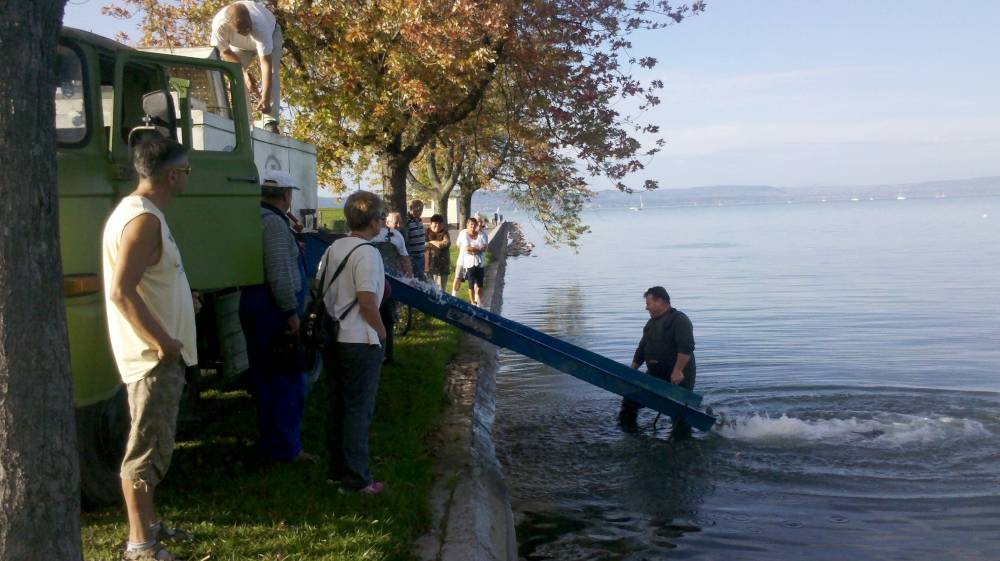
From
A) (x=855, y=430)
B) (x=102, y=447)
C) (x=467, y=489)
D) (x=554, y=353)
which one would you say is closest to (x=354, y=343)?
(x=467, y=489)

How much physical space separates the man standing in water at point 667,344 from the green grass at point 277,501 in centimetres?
279

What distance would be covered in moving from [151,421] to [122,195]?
1.52 meters

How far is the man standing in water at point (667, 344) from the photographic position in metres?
9.82

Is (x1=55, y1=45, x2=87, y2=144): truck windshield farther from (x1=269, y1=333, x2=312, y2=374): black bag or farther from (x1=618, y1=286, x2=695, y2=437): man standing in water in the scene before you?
(x1=618, y1=286, x2=695, y2=437): man standing in water

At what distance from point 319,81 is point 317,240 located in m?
5.50

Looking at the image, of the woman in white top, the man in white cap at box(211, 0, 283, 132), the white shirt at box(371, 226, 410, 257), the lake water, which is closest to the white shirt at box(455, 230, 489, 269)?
the woman in white top

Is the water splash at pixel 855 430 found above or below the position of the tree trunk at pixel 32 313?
below

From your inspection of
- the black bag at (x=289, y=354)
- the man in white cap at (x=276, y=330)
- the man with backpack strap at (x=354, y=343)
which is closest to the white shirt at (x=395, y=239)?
the man in white cap at (x=276, y=330)

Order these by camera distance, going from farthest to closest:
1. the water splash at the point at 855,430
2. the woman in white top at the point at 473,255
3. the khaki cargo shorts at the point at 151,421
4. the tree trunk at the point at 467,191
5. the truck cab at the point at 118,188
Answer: the tree trunk at the point at 467,191 < the woman in white top at the point at 473,255 < the water splash at the point at 855,430 < the truck cab at the point at 118,188 < the khaki cargo shorts at the point at 151,421

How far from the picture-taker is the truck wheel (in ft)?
17.0

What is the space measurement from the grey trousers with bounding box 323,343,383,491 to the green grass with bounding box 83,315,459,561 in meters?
0.18

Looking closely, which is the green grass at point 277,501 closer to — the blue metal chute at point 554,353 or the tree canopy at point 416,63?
the blue metal chute at point 554,353

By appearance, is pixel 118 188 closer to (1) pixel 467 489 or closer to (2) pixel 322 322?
(2) pixel 322 322

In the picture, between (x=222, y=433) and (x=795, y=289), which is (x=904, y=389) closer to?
(x=222, y=433)
